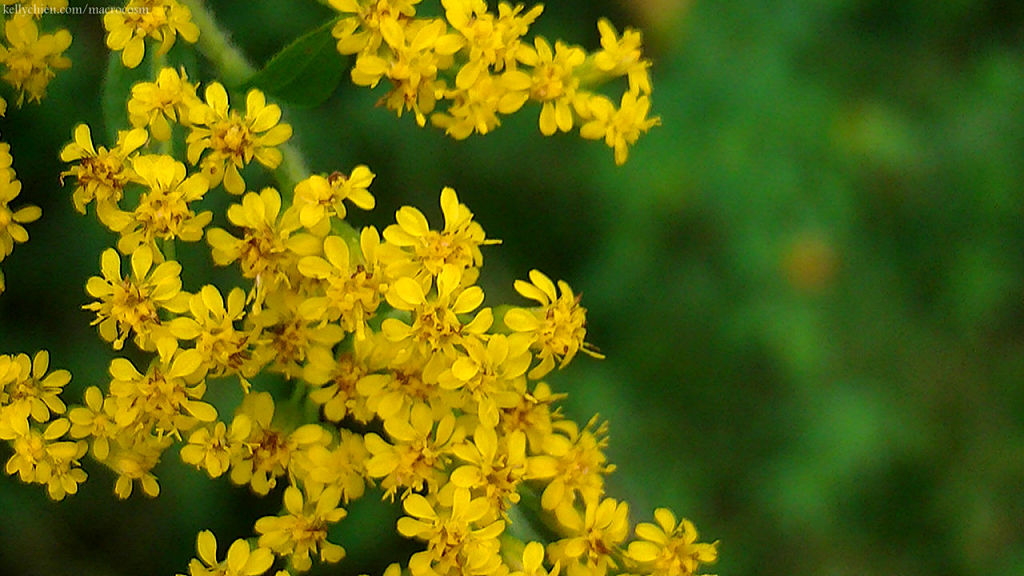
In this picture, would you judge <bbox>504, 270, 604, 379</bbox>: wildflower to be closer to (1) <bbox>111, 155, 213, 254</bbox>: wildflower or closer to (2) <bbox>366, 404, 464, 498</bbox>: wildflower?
(2) <bbox>366, 404, 464, 498</bbox>: wildflower

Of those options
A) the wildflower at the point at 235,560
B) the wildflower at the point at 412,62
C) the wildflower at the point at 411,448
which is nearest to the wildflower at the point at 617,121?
the wildflower at the point at 412,62

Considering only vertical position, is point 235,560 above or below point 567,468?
below

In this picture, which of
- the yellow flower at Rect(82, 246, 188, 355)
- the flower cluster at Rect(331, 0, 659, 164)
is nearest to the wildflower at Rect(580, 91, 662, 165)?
the flower cluster at Rect(331, 0, 659, 164)

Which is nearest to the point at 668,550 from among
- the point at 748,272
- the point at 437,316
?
the point at 437,316

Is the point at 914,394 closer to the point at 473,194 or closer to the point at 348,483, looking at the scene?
the point at 473,194

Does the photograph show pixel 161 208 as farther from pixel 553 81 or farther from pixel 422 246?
pixel 553 81
